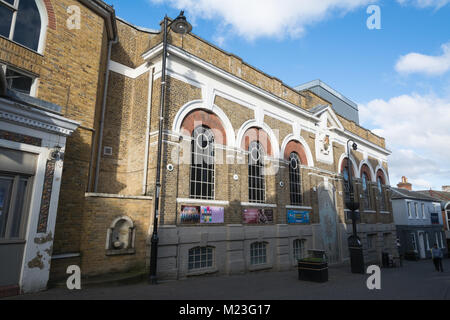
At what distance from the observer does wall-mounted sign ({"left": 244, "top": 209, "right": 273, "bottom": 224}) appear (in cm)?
1266

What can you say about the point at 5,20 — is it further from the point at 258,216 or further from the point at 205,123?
the point at 258,216

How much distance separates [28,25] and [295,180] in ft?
44.5

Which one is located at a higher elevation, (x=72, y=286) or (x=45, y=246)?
(x=45, y=246)

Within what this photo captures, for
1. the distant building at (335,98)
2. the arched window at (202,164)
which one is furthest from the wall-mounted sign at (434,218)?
the arched window at (202,164)

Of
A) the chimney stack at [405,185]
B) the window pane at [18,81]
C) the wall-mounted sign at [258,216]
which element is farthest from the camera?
the chimney stack at [405,185]

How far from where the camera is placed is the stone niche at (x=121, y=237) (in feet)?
28.0

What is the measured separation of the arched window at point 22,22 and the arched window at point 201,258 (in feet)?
27.4

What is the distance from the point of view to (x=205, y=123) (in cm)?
1194

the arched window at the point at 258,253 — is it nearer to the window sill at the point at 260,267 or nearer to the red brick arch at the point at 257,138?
the window sill at the point at 260,267

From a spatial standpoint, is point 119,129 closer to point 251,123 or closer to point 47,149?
point 47,149

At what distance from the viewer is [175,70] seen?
36.5 feet
